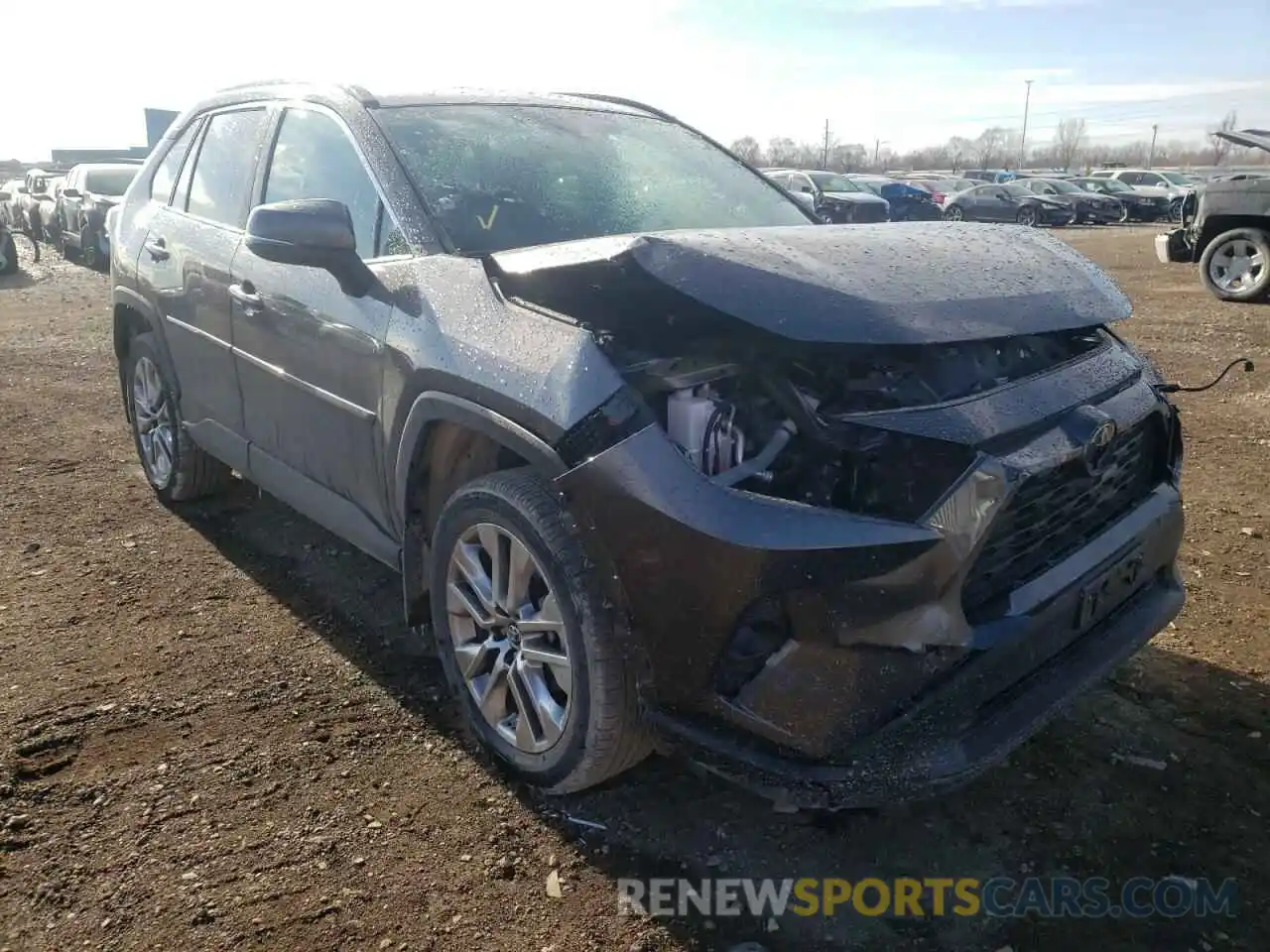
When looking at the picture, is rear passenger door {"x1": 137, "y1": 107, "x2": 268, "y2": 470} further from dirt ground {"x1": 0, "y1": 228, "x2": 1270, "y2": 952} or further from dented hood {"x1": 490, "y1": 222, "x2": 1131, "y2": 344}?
dented hood {"x1": 490, "y1": 222, "x2": 1131, "y2": 344}

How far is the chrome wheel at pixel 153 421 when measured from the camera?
181 inches

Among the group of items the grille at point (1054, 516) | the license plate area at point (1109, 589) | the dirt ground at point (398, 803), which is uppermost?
the grille at point (1054, 516)

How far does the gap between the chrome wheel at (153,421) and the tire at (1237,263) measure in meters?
11.0

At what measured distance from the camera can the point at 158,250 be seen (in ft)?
14.0

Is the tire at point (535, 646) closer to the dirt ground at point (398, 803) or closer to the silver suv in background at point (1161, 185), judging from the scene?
the dirt ground at point (398, 803)

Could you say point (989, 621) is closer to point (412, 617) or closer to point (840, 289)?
point (840, 289)

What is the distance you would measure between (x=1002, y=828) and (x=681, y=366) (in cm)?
147

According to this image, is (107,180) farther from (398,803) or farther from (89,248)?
(398,803)

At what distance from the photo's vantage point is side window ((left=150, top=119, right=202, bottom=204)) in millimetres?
4422

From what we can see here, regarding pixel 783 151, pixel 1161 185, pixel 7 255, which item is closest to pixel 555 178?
pixel 7 255

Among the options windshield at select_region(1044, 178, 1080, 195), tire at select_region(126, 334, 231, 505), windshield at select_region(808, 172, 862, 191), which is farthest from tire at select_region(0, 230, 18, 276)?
windshield at select_region(1044, 178, 1080, 195)

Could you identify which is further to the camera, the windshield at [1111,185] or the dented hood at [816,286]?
the windshield at [1111,185]

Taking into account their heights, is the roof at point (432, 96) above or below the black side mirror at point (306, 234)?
above

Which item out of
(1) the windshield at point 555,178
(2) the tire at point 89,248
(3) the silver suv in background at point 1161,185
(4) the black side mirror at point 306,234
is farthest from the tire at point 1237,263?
(3) the silver suv in background at point 1161,185
